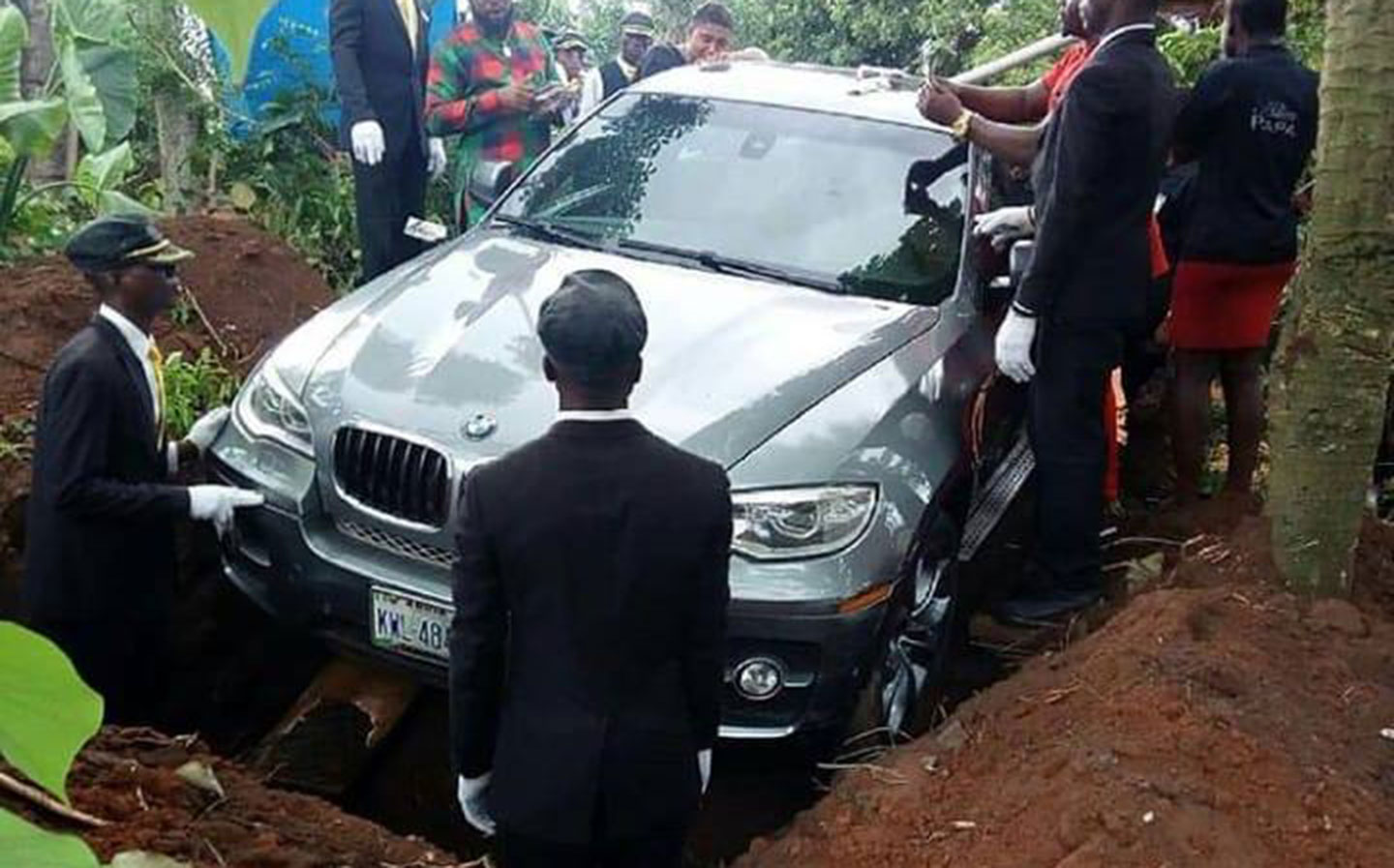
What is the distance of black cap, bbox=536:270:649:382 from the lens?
9.51ft

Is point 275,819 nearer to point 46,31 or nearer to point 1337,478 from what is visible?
point 1337,478

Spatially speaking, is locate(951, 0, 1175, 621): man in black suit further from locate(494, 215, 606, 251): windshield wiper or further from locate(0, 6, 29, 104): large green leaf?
locate(0, 6, 29, 104): large green leaf

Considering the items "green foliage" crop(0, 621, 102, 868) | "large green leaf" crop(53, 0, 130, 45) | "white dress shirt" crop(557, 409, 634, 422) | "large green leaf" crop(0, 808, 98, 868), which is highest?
"green foliage" crop(0, 621, 102, 868)

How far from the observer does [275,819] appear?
3.68 m

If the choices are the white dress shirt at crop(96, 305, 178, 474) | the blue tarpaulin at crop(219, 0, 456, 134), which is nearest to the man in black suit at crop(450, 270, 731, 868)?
the white dress shirt at crop(96, 305, 178, 474)

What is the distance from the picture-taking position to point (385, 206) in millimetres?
7238

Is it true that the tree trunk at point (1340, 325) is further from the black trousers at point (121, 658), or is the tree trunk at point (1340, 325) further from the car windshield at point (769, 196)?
the black trousers at point (121, 658)

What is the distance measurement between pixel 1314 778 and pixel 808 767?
1.37 meters

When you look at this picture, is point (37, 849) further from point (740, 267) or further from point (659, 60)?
point (659, 60)

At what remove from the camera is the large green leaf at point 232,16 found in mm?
815

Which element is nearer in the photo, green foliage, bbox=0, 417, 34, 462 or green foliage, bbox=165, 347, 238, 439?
green foliage, bbox=0, 417, 34, 462

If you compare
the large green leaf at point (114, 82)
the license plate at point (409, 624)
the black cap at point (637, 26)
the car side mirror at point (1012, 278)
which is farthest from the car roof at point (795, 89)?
the black cap at point (637, 26)

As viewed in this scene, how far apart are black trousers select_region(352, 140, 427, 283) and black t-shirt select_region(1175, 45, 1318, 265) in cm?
350

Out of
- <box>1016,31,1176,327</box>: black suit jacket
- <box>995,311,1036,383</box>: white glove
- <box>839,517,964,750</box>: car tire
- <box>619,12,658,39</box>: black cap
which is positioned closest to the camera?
<box>839,517,964,750</box>: car tire
